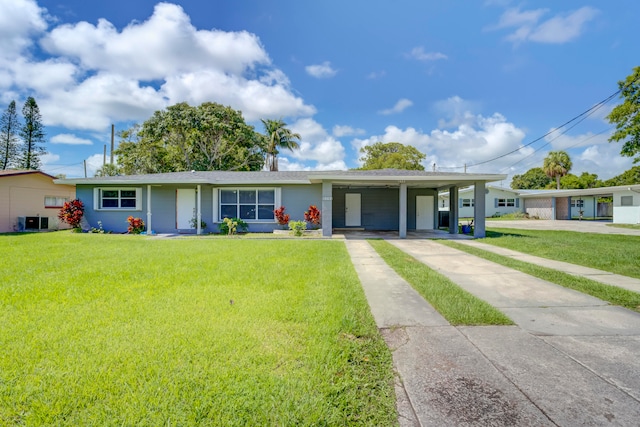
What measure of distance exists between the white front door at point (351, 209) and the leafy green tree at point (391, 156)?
21967 mm

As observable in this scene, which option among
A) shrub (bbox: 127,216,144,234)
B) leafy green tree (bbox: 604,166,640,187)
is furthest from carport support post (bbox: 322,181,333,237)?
leafy green tree (bbox: 604,166,640,187)

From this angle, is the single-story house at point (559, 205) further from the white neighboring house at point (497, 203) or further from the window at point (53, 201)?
the window at point (53, 201)

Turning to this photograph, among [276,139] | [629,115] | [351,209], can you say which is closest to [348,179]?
[351,209]

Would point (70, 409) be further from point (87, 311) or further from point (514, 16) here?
point (514, 16)

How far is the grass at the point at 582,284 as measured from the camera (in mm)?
4147

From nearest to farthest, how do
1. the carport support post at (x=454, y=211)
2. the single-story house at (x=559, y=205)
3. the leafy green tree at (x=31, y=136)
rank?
the carport support post at (x=454, y=211) → the leafy green tree at (x=31, y=136) → the single-story house at (x=559, y=205)

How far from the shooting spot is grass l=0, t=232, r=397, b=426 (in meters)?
1.84

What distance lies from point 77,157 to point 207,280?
146 ft

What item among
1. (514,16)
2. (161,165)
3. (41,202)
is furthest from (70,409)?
(161,165)

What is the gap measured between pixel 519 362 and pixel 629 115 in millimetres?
20284

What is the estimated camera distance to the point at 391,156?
38625mm

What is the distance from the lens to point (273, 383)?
6.88 ft

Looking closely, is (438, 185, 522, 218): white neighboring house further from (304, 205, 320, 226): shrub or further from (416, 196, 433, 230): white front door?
(304, 205, 320, 226): shrub

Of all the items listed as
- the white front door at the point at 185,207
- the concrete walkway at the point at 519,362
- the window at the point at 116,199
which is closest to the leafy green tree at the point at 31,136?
the window at the point at 116,199
